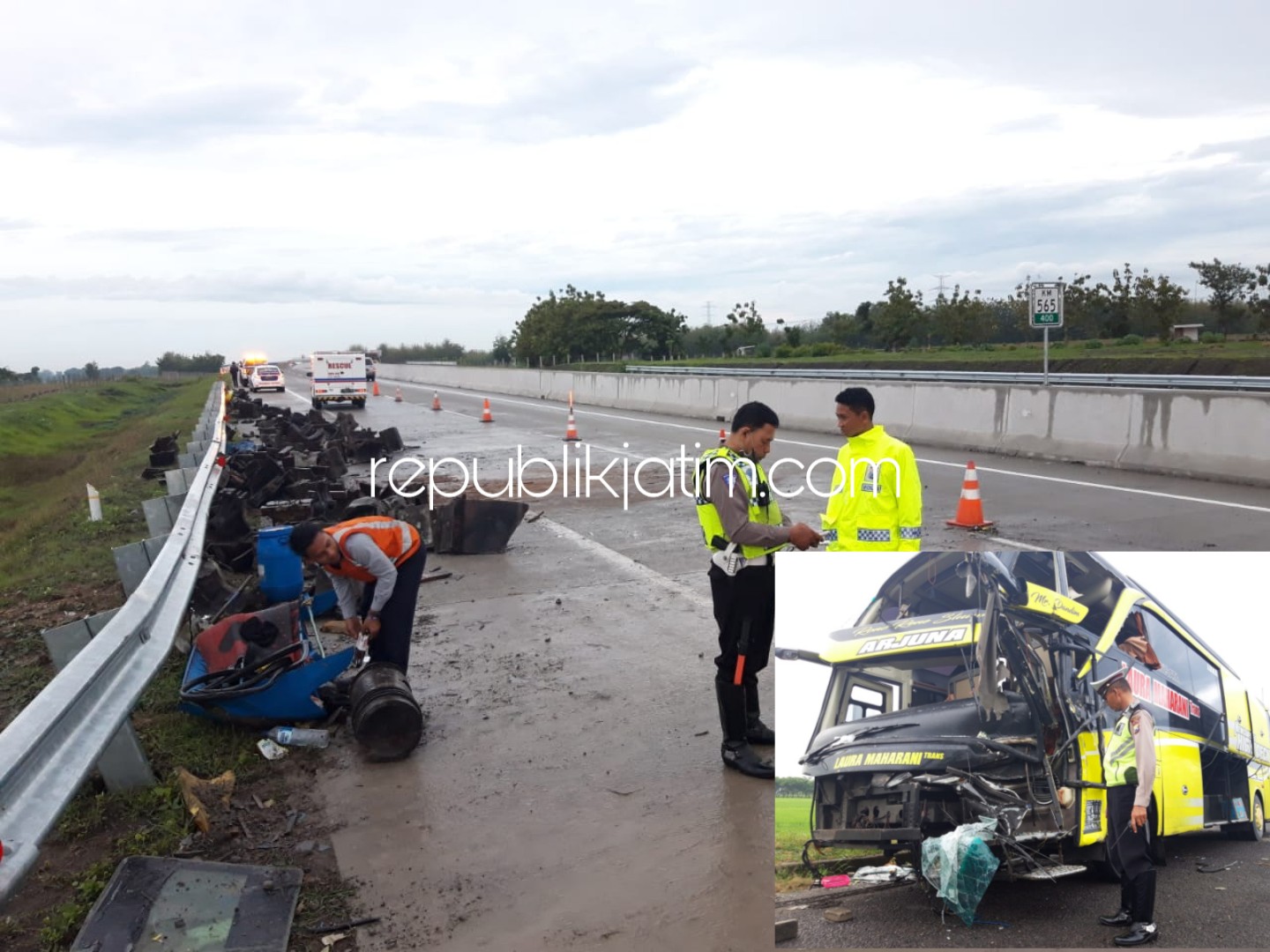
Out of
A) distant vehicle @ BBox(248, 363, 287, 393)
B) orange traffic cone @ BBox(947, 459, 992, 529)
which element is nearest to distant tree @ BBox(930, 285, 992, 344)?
distant vehicle @ BBox(248, 363, 287, 393)

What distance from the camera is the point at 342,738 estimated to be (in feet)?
19.8

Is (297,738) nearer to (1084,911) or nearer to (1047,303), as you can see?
(1084,911)

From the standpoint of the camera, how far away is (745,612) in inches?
209

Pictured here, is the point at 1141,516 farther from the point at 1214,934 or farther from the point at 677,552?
the point at 1214,934

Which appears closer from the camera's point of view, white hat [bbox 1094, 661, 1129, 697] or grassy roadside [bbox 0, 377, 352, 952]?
white hat [bbox 1094, 661, 1129, 697]

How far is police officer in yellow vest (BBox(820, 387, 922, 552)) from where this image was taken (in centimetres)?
562

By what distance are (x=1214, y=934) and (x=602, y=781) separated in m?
3.01

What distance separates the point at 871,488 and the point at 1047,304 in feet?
55.9

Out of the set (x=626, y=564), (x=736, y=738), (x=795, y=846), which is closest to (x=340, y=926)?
(x=795, y=846)

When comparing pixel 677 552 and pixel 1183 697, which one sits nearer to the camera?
pixel 1183 697

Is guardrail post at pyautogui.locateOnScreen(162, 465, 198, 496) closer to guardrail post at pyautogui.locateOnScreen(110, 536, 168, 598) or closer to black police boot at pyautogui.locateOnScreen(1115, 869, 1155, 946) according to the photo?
guardrail post at pyautogui.locateOnScreen(110, 536, 168, 598)

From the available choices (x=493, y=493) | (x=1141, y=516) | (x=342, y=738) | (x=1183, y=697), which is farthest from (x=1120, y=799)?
(x=493, y=493)

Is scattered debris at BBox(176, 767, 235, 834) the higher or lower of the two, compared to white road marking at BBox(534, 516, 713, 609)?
lower

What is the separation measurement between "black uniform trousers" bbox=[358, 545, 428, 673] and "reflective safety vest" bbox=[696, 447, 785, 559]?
1.76 metres
